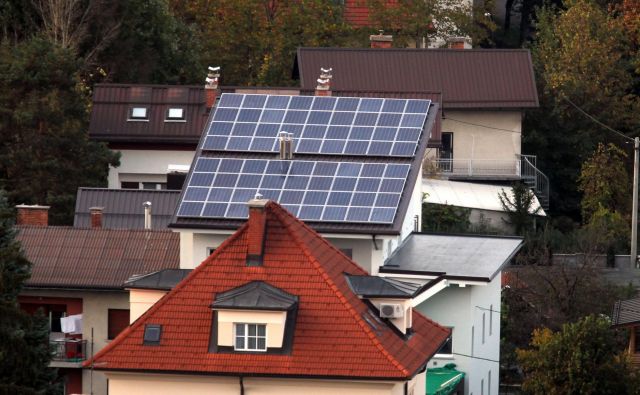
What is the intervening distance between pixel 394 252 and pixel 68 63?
17129mm

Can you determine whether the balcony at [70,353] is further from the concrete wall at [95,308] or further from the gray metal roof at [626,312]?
the gray metal roof at [626,312]

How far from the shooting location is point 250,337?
52.9m

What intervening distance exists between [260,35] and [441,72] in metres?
7.63

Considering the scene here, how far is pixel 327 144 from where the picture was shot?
67.7 m

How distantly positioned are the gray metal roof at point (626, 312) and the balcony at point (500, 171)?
70.0 feet

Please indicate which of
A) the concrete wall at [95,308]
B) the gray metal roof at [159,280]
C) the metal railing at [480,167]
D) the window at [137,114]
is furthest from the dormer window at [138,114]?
the gray metal roof at [159,280]

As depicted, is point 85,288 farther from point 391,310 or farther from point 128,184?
point 128,184

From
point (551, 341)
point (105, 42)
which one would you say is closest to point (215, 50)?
point (105, 42)

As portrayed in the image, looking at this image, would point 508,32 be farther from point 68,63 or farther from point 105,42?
point 68,63

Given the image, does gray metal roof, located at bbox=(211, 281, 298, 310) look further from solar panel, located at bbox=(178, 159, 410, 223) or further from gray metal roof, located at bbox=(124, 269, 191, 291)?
solar panel, located at bbox=(178, 159, 410, 223)

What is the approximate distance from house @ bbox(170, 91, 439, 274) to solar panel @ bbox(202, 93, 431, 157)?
0.03 meters

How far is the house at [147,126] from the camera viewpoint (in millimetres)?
83750

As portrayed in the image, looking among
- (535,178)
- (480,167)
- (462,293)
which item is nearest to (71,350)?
(462,293)

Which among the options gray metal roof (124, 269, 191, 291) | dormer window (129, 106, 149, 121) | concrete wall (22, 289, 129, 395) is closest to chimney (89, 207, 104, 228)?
concrete wall (22, 289, 129, 395)
